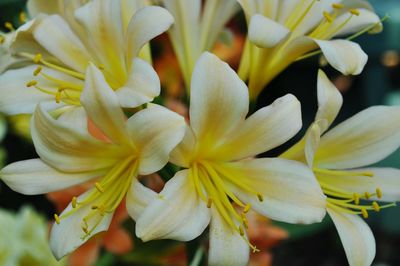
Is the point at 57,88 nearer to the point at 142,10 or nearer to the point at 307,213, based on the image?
the point at 142,10

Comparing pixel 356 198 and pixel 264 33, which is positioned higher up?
pixel 264 33

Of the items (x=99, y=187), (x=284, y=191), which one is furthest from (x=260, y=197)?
(x=99, y=187)

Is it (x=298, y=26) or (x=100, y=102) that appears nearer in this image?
(x=100, y=102)

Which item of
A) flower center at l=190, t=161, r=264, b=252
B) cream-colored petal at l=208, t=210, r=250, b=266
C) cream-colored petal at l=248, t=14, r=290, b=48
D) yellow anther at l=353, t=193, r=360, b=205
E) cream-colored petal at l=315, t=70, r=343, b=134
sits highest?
cream-colored petal at l=248, t=14, r=290, b=48

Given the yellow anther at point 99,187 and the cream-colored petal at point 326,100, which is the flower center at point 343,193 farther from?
the yellow anther at point 99,187

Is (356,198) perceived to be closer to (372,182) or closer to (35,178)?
(372,182)

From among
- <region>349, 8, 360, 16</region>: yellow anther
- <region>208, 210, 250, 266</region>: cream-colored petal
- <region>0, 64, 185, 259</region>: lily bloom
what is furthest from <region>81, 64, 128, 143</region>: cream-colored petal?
<region>349, 8, 360, 16</region>: yellow anther

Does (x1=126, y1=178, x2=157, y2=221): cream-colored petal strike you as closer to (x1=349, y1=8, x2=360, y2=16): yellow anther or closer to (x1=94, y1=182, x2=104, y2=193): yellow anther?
(x1=94, y1=182, x2=104, y2=193): yellow anther
